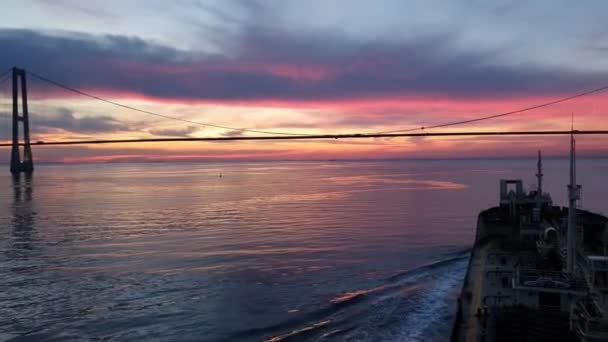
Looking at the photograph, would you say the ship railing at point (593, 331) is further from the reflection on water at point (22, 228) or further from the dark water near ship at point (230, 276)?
the reflection on water at point (22, 228)

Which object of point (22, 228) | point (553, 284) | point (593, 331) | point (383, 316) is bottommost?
point (383, 316)

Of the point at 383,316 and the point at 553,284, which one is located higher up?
the point at 553,284

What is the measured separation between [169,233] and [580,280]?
2338 cm

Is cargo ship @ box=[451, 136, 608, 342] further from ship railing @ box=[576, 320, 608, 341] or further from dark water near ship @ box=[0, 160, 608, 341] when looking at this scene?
dark water near ship @ box=[0, 160, 608, 341]

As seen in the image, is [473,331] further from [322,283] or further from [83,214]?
[83,214]

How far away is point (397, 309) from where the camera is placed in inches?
602

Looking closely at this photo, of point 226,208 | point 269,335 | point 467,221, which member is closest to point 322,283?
point 269,335

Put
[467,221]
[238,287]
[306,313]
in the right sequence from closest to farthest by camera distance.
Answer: [306,313] < [238,287] < [467,221]

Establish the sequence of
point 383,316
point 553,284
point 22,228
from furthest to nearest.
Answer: point 22,228 → point 383,316 → point 553,284

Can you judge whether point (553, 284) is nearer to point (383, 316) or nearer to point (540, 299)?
point (540, 299)

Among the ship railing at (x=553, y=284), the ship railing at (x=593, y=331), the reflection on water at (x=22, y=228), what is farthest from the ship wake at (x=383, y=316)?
the reflection on water at (x=22, y=228)

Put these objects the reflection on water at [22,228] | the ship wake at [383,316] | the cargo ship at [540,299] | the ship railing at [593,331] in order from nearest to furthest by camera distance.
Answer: the ship railing at [593,331] → the cargo ship at [540,299] → the ship wake at [383,316] → the reflection on water at [22,228]

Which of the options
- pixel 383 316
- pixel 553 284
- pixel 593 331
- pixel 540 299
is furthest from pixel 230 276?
pixel 593 331

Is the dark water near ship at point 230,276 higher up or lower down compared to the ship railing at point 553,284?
lower down
